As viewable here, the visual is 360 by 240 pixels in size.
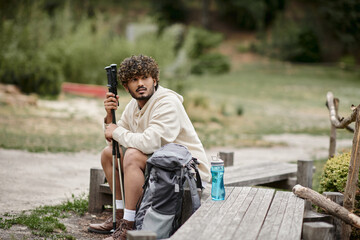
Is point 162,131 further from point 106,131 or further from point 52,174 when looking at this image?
point 52,174

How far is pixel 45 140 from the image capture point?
10.1 meters

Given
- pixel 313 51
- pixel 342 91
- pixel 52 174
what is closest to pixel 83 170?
pixel 52 174

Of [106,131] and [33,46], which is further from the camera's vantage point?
[33,46]

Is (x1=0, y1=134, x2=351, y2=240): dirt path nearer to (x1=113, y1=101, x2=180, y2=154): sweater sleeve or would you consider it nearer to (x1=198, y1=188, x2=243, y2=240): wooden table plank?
(x1=113, y1=101, x2=180, y2=154): sweater sleeve

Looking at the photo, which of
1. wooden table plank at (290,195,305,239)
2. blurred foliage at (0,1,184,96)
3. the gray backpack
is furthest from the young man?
blurred foliage at (0,1,184,96)

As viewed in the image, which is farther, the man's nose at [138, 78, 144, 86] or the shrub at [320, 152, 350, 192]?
the shrub at [320, 152, 350, 192]

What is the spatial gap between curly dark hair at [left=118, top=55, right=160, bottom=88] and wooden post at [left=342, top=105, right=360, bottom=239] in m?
1.82

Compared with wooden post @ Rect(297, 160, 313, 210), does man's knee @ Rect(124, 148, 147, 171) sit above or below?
above

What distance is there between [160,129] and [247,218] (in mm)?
1085

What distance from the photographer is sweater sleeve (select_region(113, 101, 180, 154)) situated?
426 cm

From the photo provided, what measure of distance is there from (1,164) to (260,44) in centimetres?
3471

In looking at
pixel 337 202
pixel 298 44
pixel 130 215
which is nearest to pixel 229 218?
pixel 130 215

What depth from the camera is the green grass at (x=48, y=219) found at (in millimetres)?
4637

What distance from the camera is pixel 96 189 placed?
5406 mm
